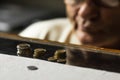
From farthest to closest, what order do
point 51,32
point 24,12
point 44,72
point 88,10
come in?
point 24,12
point 51,32
point 88,10
point 44,72

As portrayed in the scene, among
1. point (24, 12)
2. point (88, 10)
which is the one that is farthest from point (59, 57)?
point (24, 12)

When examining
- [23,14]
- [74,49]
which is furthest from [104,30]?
[23,14]

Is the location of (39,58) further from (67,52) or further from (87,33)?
(87,33)

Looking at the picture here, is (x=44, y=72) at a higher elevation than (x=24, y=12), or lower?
lower

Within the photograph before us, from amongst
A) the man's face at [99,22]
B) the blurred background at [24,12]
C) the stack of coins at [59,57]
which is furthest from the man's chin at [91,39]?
the blurred background at [24,12]

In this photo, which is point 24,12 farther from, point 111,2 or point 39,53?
point 39,53

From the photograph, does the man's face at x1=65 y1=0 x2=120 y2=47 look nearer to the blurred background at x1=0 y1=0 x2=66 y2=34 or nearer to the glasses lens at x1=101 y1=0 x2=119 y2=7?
the glasses lens at x1=101 y1=0 x2=119 y2=7
